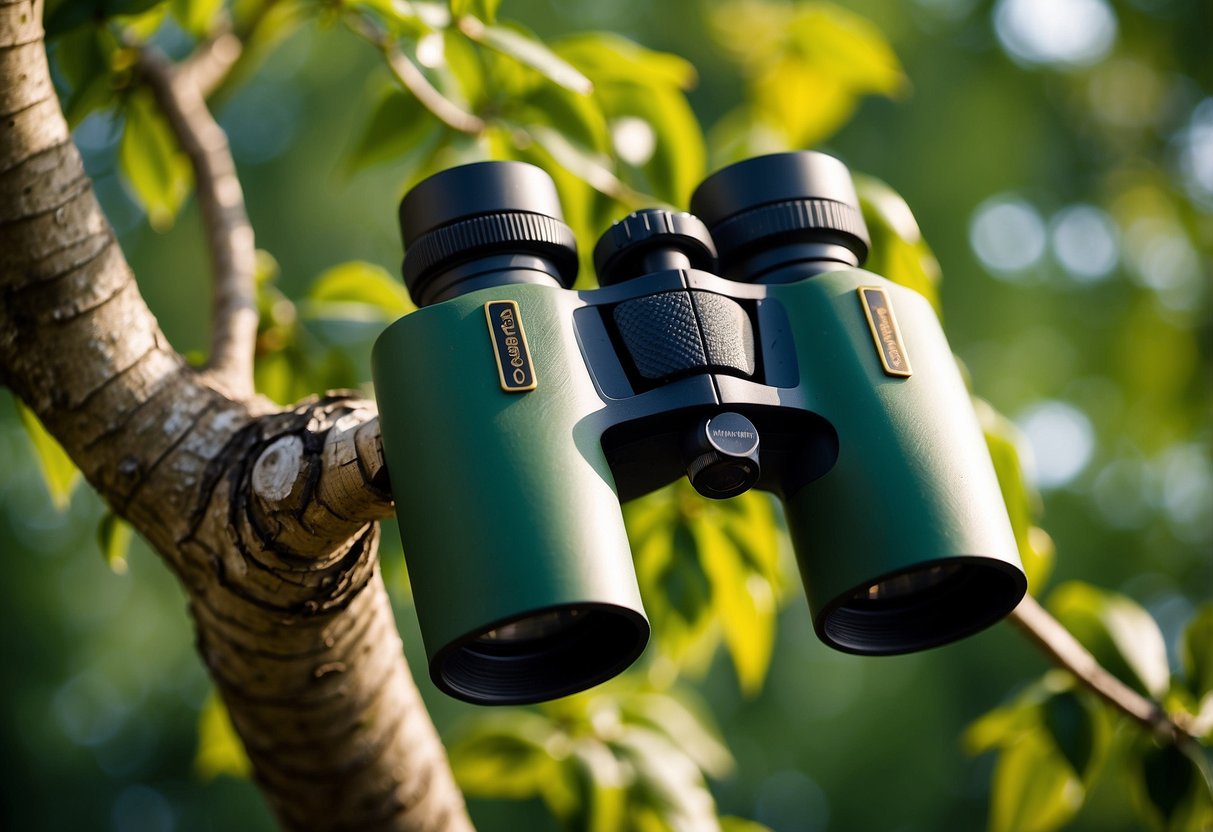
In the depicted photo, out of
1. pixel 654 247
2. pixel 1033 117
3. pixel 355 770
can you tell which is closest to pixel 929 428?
pixel 654 247

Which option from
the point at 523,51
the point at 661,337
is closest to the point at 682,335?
the point at 661,337

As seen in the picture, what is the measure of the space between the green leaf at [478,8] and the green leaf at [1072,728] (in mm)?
899

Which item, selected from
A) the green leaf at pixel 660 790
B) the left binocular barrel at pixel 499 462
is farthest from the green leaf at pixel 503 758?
the left binocular barrel at pixel 499 462

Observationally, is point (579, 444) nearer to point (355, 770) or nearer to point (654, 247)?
point (654, 247)

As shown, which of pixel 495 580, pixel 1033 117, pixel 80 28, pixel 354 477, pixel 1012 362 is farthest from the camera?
pixel 1033 117

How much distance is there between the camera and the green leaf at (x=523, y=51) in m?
0.99

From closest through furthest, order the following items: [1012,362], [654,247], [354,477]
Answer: [354,477], [654,247], [1012,362]

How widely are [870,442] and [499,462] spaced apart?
0.89 feet

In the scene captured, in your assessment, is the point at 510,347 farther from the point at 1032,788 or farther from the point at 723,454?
the point at 1032,788

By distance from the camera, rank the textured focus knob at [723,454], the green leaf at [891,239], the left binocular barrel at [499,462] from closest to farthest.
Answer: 1. the left binocular barrel at [499,462]
2. the textured focus knob at [723,454]
3. the green leaf at [891,239]

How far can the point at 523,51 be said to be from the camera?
1002 mm

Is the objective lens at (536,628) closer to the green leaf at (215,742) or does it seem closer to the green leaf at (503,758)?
the green leaf at (503,758)

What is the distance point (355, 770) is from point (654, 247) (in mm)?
551

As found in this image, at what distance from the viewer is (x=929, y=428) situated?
798mm
